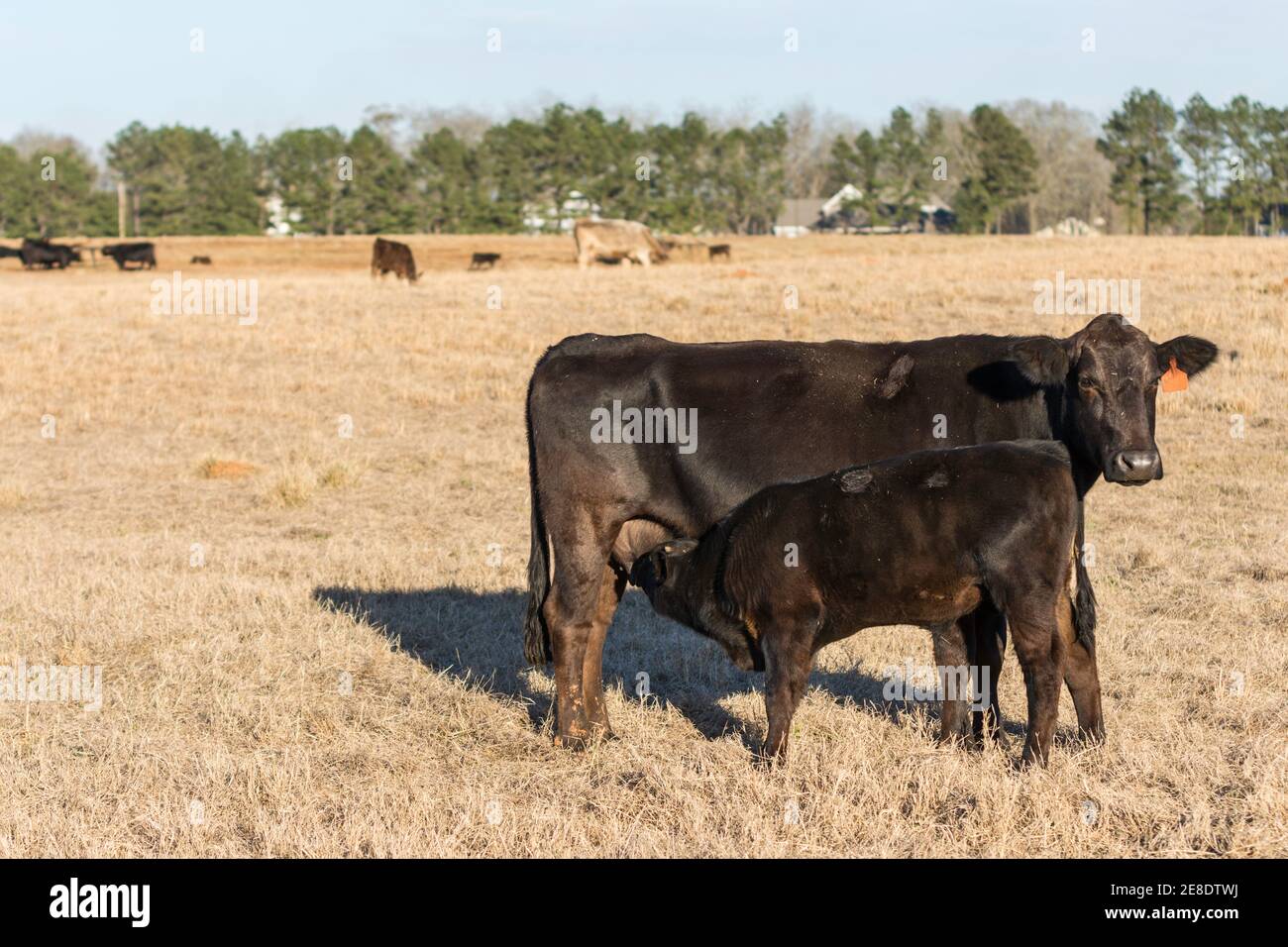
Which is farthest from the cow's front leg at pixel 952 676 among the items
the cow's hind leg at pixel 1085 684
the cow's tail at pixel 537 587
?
the cow's tail at pixel 537 587

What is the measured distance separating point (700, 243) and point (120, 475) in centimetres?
4262

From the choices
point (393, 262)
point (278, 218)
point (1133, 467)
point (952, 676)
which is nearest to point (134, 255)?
point (393, 262)

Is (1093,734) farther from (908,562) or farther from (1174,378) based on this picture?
(1174,378)

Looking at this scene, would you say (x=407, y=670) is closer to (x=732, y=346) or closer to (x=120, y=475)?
(x=732, y=346)

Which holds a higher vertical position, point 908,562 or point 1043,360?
point 1043,360

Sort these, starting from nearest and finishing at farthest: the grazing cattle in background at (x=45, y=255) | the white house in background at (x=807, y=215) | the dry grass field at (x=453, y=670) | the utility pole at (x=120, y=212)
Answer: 1. the dry grass field at (x=453, y=670)
2. the grazing cattle in background at (x=45, y=255)
3. the utility pole at (x=120, y=212)
4. the white house in background at (x=807, y=215)

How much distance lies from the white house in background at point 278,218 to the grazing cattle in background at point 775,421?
69469 millimetres

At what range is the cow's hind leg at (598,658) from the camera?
266 inches

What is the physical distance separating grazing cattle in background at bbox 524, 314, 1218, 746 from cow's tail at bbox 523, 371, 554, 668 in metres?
0.07

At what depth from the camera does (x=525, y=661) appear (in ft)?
25.9

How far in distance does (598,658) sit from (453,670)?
1301 mm

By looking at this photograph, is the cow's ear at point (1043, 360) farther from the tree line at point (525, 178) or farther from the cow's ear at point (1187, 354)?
the tree line at point (525, 178)

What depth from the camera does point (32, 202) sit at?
7119cm

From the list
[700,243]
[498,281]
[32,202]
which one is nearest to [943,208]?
[700,243]
